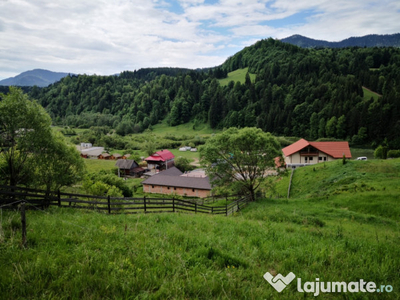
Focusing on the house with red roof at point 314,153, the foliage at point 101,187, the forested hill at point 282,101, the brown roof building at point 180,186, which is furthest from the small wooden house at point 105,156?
the house with red roof at point 314,153

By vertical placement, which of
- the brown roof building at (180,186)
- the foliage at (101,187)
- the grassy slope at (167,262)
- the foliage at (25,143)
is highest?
the foliage at (25,143)

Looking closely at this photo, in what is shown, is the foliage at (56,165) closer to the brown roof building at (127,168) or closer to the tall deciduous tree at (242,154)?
the tall deciduous tree at (242,154)

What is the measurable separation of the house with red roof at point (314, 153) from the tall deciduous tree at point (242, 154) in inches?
1140

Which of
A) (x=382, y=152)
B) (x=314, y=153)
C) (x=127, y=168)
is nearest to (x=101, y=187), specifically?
(x=127, y=168)

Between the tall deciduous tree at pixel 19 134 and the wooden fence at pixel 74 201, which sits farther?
the tall deciduous tree at pixel 19 134

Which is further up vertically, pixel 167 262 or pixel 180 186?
pixel 167 262

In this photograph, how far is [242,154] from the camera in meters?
23.8

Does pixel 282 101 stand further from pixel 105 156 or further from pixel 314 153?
pixel 105 156

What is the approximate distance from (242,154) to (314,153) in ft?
108

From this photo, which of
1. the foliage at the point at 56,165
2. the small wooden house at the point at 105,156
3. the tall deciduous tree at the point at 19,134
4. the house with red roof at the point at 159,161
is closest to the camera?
the tall deciduous tree at the point at 19,134

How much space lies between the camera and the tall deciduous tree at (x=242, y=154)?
23.4 meters

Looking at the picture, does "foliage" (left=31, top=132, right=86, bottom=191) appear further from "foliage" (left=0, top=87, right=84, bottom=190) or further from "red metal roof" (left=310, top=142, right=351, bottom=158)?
"red metal roof" (left=310, top=142, right=351, bottom=158)

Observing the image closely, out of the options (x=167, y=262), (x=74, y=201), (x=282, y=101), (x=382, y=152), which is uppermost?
(x=282, y=101)

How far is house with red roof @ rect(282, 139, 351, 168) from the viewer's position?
4866 cm
